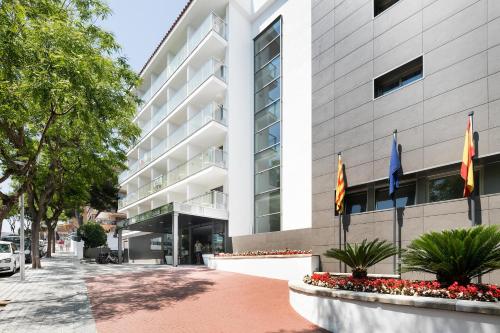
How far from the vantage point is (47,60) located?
1036 centimetres

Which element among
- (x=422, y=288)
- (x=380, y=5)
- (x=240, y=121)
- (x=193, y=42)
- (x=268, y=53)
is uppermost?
(x=193, y=42)

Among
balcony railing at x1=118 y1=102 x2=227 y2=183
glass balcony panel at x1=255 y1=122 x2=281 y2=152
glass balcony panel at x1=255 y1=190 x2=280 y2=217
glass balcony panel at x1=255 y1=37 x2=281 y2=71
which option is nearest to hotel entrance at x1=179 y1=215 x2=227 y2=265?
glass balcony panel at x1=255 y1=190 x2=280 y2=217

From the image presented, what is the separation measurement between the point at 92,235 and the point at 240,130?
2434cm

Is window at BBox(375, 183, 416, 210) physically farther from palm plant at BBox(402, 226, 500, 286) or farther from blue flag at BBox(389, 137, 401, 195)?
palm plant at BBox(402, 226, 500, 286)

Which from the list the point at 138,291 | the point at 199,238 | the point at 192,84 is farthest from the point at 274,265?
the point at 192,84

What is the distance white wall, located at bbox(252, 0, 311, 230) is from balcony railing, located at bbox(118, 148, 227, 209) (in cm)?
421

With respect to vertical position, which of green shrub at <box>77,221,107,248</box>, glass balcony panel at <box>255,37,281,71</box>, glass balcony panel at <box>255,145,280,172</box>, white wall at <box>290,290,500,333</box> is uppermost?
glass balcony panel at <box>255,37,281,71</box>

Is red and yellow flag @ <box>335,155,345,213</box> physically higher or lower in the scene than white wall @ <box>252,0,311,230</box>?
lower

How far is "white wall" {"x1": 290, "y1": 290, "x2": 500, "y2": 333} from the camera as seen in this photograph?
6.26m

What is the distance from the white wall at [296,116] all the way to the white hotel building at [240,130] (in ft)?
0.19

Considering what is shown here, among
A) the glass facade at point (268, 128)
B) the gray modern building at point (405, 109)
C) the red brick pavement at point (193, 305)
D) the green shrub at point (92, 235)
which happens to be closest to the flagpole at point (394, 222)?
the gray modern building at point (405, 109)

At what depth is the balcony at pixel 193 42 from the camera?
85.2 ft

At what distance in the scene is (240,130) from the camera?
83.6 ft

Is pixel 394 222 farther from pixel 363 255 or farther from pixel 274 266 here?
pixel 274 266
